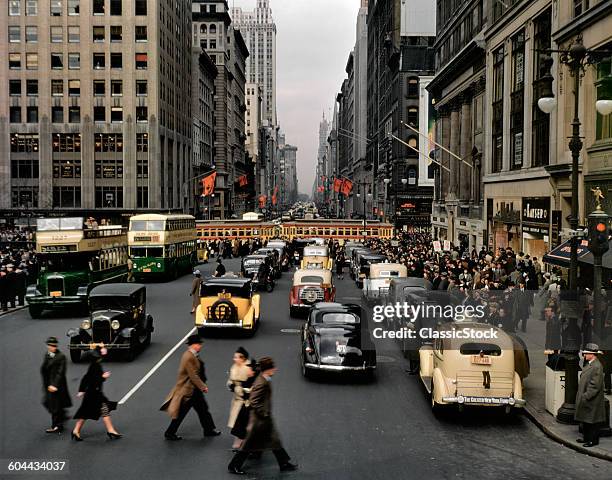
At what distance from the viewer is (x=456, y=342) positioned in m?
13.0

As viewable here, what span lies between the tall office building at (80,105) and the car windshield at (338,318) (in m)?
71.3

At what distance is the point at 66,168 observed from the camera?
85.5 m

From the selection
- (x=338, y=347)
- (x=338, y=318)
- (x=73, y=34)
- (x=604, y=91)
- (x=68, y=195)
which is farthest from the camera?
(x=68, y=195)

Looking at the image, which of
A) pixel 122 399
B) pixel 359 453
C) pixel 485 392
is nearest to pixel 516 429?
pixel 485 392

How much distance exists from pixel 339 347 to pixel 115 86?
3030 inches

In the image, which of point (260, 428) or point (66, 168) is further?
point (66, 168)

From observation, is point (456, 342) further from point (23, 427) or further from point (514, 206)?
point (514, 206)

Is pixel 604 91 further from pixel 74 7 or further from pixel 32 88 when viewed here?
pixel 32 88

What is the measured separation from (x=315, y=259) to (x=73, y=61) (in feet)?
197

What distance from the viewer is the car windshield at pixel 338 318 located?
16844 millimetres

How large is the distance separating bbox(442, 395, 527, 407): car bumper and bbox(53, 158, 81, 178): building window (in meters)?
79.7

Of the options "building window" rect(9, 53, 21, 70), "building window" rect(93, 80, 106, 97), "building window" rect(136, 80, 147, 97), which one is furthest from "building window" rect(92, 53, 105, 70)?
"building window" rect(9, 53, 21, 70)

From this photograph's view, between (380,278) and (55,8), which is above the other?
(55,8)

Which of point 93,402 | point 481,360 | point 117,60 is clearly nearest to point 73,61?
point 117,60
